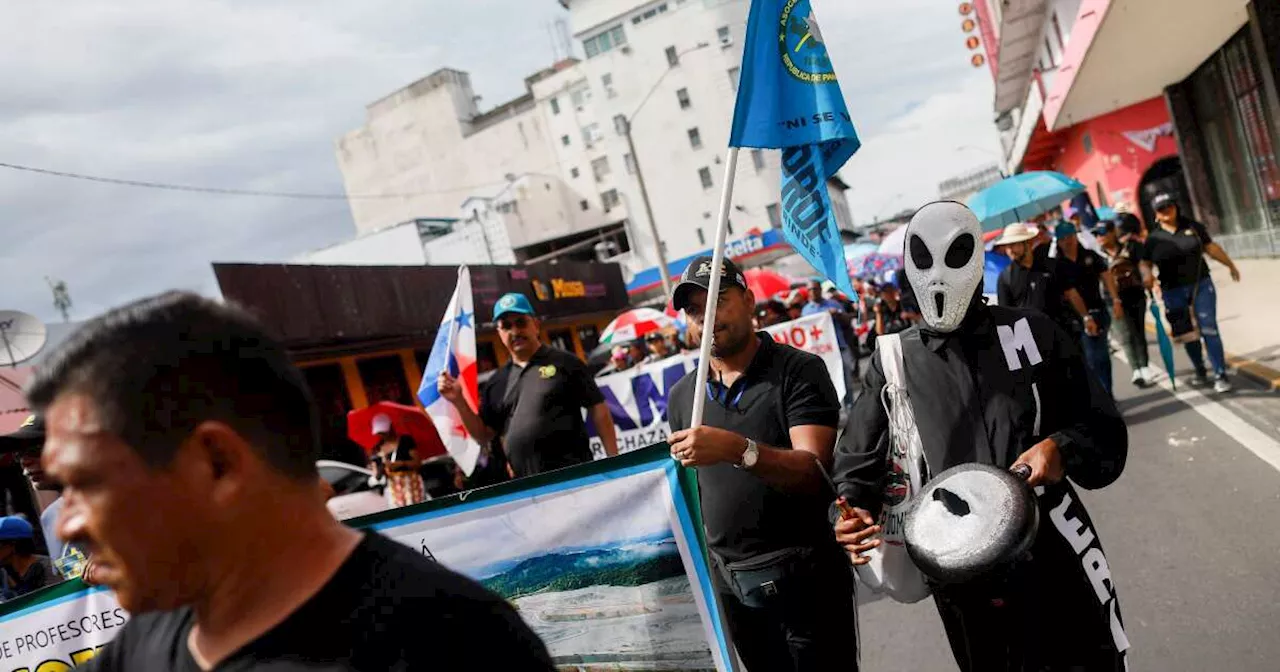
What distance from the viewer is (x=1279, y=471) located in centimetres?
551

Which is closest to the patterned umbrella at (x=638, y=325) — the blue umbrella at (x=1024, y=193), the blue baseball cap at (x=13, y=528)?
the blue umbrella at (x=1024, y=193)

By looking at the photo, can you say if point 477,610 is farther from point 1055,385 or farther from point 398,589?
point 1055,385

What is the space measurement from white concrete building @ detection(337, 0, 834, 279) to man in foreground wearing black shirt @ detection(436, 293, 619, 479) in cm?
5253

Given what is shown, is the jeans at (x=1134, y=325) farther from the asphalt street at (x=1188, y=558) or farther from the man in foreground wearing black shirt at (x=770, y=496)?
the man in foreground wearing black shirt at (x=770, y=496)

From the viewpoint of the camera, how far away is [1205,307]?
8031 mm

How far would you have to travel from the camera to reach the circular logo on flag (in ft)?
9.93

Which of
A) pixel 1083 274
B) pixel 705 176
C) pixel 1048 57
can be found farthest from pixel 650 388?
pixel 705 176

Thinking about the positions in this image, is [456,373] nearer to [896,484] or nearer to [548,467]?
[548,467]

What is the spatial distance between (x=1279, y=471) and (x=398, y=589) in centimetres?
598

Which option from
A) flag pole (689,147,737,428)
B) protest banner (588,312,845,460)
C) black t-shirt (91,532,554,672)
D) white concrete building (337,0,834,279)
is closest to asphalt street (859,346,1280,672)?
flag pole (689,147,737,428)

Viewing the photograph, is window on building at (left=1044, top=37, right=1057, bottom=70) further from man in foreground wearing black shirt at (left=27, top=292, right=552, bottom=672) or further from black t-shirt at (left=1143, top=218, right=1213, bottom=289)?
man in foreground wearing black shirt at (left=27, top=292, right=552, bottom=672)

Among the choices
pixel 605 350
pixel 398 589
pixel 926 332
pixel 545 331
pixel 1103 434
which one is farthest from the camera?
pixel 545 331

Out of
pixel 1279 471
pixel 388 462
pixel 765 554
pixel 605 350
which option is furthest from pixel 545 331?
pixel 765 554

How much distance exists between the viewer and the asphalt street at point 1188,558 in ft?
12.1
